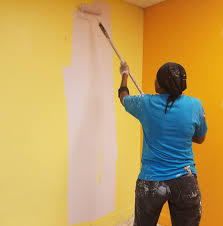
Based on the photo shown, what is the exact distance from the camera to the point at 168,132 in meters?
1.20

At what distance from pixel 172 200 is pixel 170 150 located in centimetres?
24

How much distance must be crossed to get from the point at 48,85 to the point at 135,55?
889 mm

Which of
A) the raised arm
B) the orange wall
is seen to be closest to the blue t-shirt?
the raised arm

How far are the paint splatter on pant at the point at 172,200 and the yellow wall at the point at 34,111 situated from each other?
25.7 inches

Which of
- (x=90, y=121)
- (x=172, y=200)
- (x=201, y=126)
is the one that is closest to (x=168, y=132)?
(x=201, y=126)

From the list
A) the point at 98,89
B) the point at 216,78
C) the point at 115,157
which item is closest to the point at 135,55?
the point at 98,89

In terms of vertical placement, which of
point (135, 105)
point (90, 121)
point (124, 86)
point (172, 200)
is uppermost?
point (124, 86)

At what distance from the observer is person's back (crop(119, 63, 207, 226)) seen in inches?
46.9

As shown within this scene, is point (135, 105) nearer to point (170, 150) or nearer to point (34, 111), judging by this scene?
point (170, 150)

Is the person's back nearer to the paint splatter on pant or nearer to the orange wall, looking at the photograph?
the paint splatter on pant

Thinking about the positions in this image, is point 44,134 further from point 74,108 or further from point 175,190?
point 175,190

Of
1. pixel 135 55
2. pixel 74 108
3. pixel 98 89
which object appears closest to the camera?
pixel 74 108

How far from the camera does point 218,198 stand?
1792 mm

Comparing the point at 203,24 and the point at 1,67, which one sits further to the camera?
the point at 203,24
